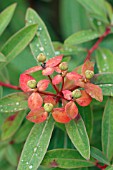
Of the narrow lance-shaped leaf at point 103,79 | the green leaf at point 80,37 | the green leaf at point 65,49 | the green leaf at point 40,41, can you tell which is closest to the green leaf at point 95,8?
the green leaf at point 80,37

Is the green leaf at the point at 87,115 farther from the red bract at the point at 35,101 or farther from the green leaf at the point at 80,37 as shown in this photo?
the green leaf at the point at 80,37

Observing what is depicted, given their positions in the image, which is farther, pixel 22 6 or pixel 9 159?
pixel 22 6

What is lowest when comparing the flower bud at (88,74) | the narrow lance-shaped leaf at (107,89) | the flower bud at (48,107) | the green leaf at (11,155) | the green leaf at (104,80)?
the green leaf at (11,155)

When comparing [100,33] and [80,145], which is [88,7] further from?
[80,145]

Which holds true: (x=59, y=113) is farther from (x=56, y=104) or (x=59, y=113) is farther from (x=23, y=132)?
(x=23, y=132)

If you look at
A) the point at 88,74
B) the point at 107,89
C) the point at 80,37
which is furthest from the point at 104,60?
the point at 88,74

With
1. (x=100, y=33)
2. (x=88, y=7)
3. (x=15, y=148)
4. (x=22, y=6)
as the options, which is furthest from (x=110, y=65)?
(x=22, y=6)
